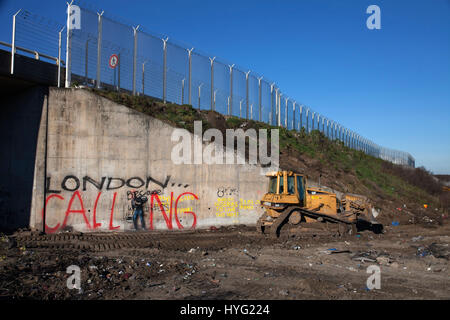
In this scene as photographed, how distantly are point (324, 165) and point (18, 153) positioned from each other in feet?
55.7

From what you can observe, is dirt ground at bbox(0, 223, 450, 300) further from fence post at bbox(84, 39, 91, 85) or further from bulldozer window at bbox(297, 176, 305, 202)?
fence post at bbox(84, 39, 91, 85)

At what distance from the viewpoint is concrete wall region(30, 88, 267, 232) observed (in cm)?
1439

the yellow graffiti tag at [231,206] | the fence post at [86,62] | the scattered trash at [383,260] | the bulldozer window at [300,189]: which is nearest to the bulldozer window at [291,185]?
the bulldozer window at [300,189]

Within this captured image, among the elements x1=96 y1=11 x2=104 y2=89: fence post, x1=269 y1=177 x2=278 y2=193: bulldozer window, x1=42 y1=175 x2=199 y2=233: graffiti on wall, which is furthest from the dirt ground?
x1=96 y1=11 x2=104 y2=89: fence post

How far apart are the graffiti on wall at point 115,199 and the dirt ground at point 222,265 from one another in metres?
0.76

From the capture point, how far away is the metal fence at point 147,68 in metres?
15.2

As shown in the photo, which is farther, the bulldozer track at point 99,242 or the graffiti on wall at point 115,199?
the graffiti on wall at point 115,199

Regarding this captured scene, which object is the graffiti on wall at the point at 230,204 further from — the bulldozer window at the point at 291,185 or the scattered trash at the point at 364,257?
the scattered trash at the point at 364,257

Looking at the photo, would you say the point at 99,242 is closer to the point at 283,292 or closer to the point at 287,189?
the point at 287,189

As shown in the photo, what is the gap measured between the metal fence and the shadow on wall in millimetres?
1809

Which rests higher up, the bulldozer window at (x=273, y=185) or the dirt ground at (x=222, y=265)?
the bulldozer window at (x=273, y=185)
